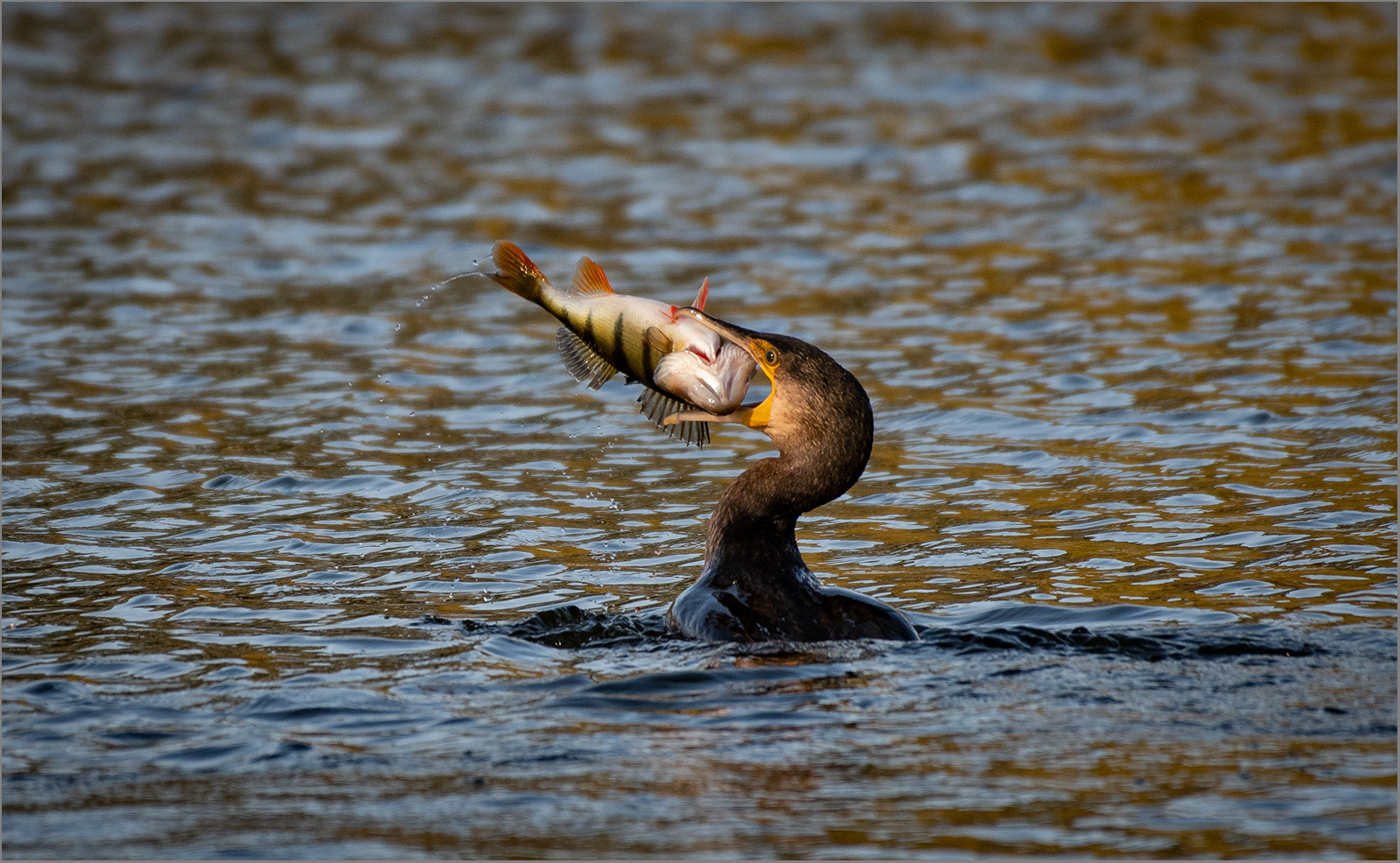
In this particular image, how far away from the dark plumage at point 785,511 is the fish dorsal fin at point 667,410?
0.33m

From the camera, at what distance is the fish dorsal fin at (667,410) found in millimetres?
6770

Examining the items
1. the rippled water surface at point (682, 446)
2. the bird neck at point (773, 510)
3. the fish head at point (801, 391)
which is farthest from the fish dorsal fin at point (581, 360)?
the rippled water surface at point (682, 446)

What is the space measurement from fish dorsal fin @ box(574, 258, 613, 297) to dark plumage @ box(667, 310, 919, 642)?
415 mm

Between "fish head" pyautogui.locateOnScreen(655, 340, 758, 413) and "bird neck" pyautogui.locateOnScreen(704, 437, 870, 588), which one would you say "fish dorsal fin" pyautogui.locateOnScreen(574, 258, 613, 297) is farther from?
"bird neck" pyautogui.locateOnScreen(704, 437, 870, 588)

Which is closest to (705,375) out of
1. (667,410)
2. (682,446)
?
(667,410)

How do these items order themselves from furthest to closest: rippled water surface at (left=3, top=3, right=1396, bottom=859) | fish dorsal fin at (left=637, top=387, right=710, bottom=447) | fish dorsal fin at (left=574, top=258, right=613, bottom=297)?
fish dorsal fin at (left=637, top=387, right=710, bottom=447) < fish dorsal fin at (left=574, top=258, right=613, bottom=297) < rippled water surface at (left=3, top=3, right=1396, bottom=859)

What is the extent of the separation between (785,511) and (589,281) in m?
1.15

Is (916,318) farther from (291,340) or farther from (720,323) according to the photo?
(720,323)

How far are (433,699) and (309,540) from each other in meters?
2.58

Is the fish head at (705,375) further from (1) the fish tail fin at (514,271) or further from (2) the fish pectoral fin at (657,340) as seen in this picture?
(1) the fish tail fin at (514,271)

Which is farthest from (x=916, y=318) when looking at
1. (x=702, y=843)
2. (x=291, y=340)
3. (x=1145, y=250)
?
(x=702, y=843)

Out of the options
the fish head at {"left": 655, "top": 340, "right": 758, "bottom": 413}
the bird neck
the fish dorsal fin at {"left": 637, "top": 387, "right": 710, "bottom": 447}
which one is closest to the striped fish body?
the fish head at {"left": 655, "top": 340, "right": 758, "bottom": 413}

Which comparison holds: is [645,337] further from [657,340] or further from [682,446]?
[682,446]

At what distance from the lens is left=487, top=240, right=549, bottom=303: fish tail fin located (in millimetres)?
6348
